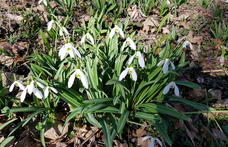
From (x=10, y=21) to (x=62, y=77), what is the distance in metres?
2.22

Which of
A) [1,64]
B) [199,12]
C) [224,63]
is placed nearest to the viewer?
[1,64]

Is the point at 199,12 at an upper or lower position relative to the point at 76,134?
upper

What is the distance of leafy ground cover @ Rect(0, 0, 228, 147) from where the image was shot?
5.18ft

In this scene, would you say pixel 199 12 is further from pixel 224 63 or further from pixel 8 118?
pixel 8 118

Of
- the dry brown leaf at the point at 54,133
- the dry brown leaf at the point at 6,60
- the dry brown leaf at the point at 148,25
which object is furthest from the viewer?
the dry brown leaf at the point at 148,25

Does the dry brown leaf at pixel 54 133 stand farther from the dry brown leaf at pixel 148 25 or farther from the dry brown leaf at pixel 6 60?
the dry brown leaf at pixel 148 25

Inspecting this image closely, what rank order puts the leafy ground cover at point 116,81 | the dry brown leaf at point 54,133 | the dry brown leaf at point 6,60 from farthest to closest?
the dry brown leaf at point 6,60 → the dry brown leaf at point 54,133 → the leafy ground cover at point 116,81

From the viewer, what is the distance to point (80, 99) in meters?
1.77

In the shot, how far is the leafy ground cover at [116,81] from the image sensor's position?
1579 mm

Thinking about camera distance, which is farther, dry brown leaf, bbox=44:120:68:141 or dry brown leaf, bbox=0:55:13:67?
dry brown leaf, bbox=0:55:13:67

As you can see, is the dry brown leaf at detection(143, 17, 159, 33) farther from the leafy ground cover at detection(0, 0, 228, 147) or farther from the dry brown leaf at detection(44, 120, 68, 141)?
the dry brown leaf at detection(44, 120, 68, 141)

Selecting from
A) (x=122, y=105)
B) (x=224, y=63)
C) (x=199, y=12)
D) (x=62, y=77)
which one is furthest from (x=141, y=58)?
(x=199, y=12)

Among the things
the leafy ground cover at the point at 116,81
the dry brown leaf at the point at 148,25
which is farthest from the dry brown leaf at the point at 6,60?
the dry brown leaf at the point at 148,25

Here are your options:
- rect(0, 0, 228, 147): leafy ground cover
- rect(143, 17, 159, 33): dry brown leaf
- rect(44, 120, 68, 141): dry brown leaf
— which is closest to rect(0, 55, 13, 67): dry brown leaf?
rect(0, 0, 228, 147): leafy ground cover
